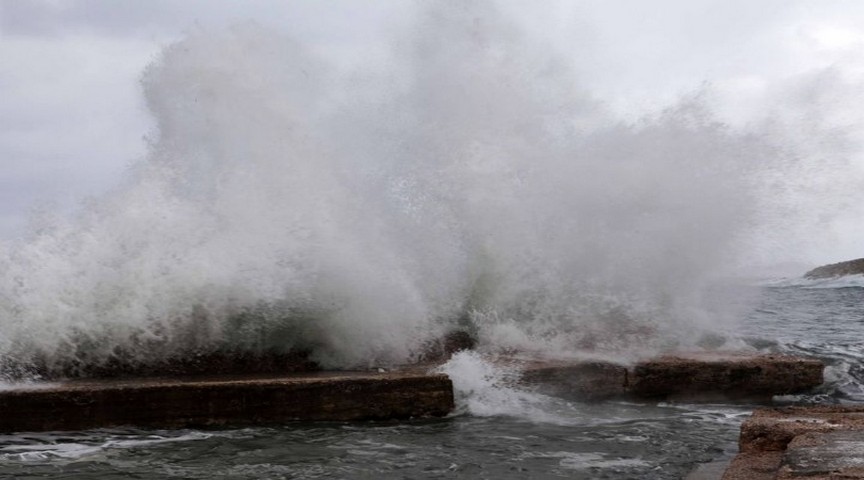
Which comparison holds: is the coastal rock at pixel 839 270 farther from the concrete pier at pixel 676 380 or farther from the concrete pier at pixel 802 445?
the concrete pier at pixel 802 445

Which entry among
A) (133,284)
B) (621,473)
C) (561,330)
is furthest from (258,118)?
(621,473)

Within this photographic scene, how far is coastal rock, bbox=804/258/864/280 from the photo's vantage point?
38.6m

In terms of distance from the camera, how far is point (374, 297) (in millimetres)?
6926

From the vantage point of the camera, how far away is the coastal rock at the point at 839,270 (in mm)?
38625

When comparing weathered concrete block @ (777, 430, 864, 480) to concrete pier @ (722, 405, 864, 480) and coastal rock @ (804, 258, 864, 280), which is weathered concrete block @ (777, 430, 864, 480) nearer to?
concrete pier @ (722, 405, 864, 480)

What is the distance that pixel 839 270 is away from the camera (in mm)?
41281

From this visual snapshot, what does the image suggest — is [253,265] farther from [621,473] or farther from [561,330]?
[621,473]

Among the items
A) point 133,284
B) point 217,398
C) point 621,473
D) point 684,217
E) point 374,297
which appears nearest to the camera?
point 621,473

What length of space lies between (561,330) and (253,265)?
2.61 m

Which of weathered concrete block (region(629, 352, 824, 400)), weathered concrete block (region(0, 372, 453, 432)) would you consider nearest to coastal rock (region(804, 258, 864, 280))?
weathered concrete block (region(629, 352, 824, 400))

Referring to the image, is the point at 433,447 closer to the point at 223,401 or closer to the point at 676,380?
the point at 223,401

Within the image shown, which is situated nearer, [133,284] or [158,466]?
[158,466]

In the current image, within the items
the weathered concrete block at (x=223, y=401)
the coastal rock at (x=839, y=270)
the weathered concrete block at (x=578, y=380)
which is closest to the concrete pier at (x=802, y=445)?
the weathered concrete block at (x=578, y=380)

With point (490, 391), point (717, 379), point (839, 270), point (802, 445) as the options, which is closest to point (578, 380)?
point (490, 391)
